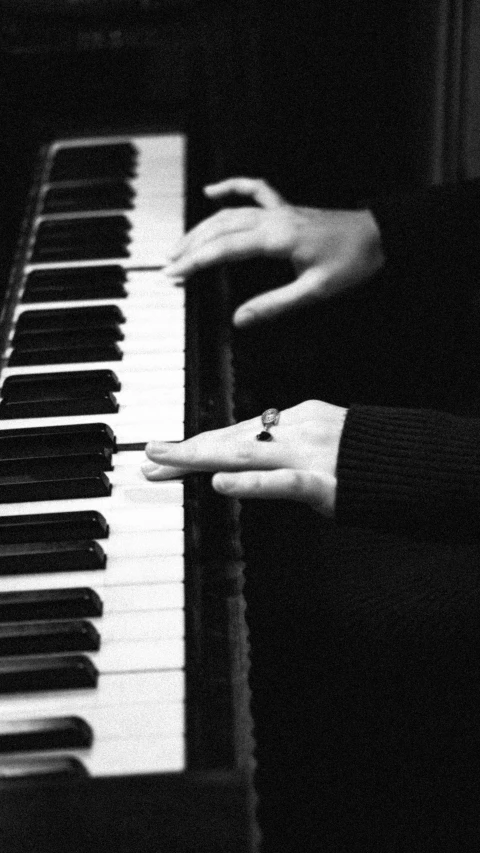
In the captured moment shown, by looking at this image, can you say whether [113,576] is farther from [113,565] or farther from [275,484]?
[275,484]

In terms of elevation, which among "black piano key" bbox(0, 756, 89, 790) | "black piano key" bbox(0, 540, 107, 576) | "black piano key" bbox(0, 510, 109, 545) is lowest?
"black piano key" bbox(0, 756, 89, 790)

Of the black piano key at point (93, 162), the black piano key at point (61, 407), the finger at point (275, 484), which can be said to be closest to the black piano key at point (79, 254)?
the black piano key at point (93, 162)

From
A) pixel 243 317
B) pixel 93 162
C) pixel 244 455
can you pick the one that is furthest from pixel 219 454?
pixel 93 162

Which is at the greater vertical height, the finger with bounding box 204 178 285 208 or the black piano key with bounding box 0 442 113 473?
the finger with bounding box 204 178 285 208

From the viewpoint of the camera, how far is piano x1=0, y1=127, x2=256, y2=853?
79 cm

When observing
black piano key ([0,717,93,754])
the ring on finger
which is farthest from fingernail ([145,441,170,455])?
black piano key ([0,717,93,754])

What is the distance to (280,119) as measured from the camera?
2.15m

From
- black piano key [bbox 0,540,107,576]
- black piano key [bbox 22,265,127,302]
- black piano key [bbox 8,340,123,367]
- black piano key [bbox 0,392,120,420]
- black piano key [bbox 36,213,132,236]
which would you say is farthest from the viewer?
black piano key [bbox 36,213,132,236]

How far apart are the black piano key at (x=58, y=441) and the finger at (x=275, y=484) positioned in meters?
0.18

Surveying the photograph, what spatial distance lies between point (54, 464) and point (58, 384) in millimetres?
175

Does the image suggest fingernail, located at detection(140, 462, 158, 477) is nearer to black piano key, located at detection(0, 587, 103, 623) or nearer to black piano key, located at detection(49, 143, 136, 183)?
black piano key, located at detection(0, 587, 103, 623)

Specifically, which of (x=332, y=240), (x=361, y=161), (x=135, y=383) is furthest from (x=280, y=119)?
(x=135, y=383)

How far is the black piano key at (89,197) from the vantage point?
1684 mm

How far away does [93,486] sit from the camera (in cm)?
109
